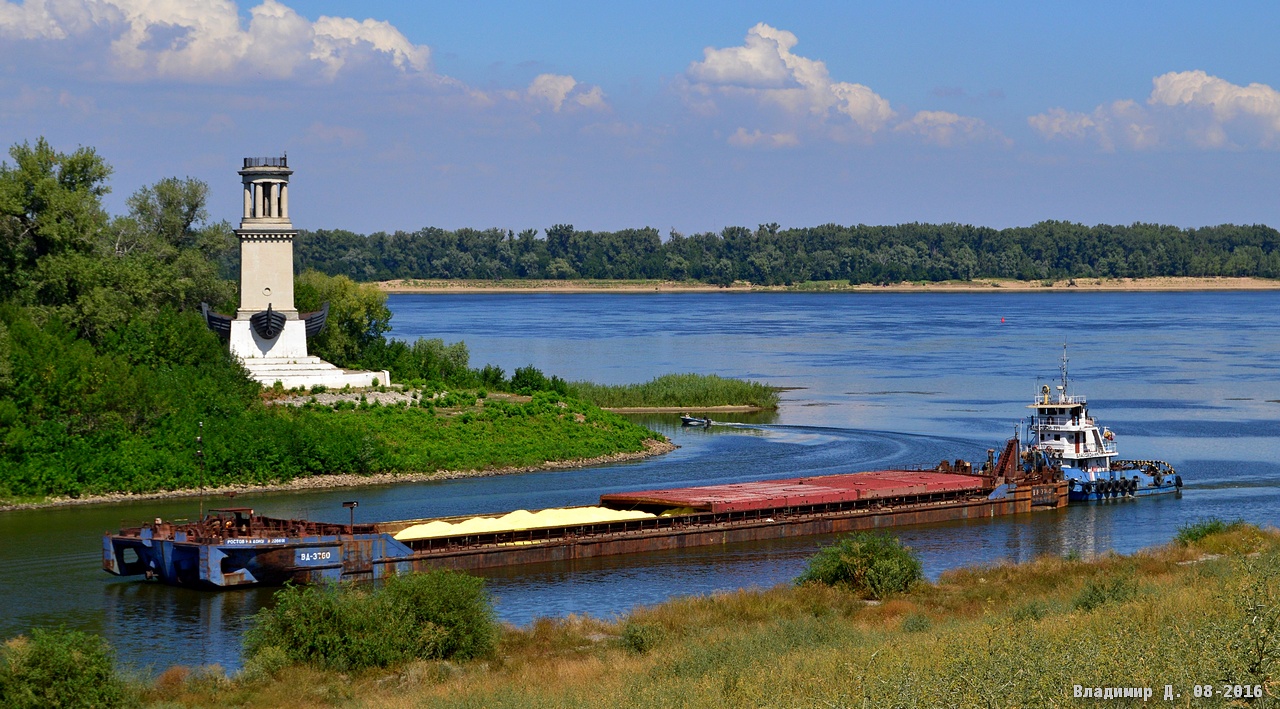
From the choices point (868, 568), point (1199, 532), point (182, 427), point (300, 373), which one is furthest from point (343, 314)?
point (868, 568)

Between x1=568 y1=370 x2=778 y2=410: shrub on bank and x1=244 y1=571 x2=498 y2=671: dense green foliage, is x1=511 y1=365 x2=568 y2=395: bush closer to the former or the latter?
x1=568 y1=370 x2=778 y2=410: shrub on bank

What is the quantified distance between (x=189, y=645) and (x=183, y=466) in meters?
23.0

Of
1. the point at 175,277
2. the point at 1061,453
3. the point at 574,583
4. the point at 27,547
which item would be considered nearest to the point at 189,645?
the point at 574,583

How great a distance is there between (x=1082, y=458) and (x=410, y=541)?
1158 inches

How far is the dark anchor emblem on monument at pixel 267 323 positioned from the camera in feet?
215

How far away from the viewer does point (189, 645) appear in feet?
106

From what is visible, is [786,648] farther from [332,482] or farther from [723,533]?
[332,482]

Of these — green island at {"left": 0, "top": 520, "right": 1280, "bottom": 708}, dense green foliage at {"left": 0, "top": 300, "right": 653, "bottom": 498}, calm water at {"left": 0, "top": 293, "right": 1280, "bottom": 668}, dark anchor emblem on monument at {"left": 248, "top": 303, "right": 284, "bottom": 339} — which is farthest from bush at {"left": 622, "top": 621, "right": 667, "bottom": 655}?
dark anchor emblem on monument at {"left": 248, "top": 303, "right": 284, "bottom": 339}

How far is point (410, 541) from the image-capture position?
39594mm

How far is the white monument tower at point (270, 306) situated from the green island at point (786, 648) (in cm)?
3024

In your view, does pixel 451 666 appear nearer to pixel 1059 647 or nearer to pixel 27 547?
pixel 1059 647

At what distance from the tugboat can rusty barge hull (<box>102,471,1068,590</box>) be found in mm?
9222

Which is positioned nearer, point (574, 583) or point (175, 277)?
point (574, 583)

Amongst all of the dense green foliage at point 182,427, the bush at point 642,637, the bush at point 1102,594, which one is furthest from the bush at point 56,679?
the dense green foliage at point 182,427
